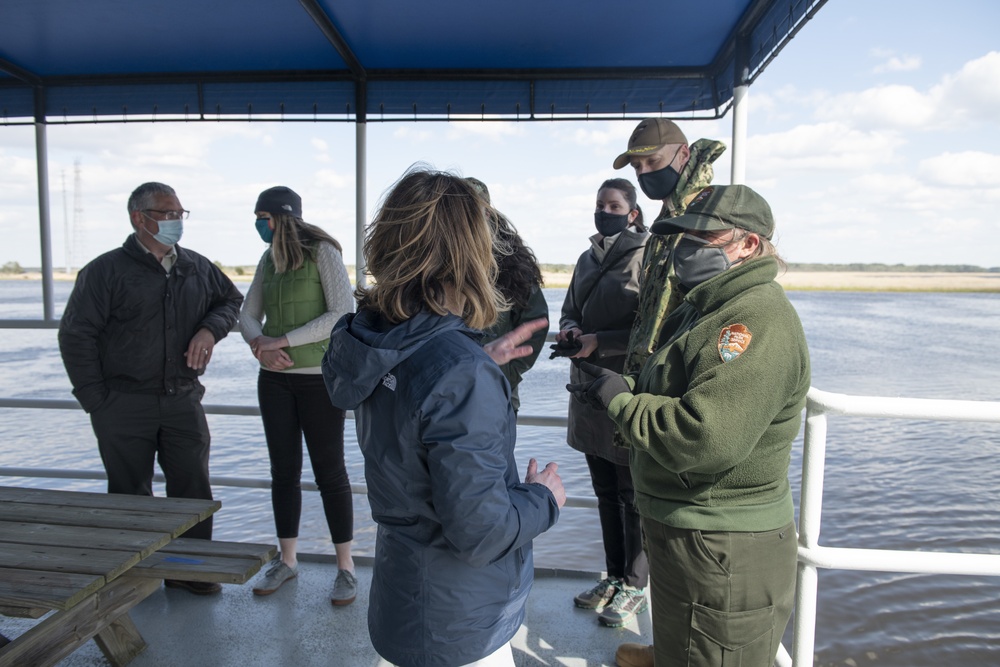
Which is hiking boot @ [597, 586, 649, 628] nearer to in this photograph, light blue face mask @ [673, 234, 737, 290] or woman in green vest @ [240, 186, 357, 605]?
woman in green vest @ [240, 186, 357, 605]

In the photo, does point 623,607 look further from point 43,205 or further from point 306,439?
point 43,205

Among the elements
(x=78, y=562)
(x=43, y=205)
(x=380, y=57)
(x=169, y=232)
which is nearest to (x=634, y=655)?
(x=78, y=562)

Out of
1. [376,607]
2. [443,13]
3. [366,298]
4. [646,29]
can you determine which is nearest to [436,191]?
[366,298]

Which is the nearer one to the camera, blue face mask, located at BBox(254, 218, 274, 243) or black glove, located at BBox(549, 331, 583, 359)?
black glove, located at BBox(549, 331, 583, 359)

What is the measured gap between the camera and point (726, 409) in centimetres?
138

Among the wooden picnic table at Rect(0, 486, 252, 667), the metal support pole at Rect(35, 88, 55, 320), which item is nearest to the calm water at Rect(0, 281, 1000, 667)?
the metal support pole at Rect(35, 88, 55, 320)

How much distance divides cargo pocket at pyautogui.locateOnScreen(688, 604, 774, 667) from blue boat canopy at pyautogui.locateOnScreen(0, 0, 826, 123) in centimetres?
222

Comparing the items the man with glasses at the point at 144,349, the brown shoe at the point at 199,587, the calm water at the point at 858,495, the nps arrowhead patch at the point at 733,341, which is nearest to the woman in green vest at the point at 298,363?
the brown shoe at the point at 199,587

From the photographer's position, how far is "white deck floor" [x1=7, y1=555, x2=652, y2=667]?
2268 mm

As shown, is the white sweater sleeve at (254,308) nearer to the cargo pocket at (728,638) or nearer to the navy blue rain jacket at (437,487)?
the navy blue rain jacket at (437,487)

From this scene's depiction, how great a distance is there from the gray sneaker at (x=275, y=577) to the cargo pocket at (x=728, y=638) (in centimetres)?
178

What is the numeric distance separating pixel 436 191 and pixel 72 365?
2048mm

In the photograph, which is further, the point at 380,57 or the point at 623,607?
the point at 380,57

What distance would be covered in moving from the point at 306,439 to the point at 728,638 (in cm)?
174
